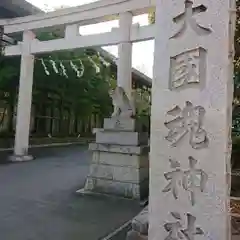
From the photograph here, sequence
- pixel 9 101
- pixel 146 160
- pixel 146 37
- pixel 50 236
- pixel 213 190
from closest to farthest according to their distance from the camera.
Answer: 1. pixel 213 190
2. pixel 50 236
3. pixel 146 160
4. pixel 146 37
5. pixel 9 101

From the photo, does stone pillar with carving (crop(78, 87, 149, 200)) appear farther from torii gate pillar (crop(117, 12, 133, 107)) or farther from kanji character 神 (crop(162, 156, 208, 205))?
kanji character 神 (crop(162, 156, 208, 205))

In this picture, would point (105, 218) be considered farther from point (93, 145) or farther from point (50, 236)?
point (93, 145)

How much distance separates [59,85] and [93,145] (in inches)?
364

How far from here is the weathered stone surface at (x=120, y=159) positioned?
6676mm

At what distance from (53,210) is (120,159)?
1.88 metres

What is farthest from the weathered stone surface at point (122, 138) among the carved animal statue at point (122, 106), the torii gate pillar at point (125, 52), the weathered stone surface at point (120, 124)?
the torii gate pillar at point (125, 52)

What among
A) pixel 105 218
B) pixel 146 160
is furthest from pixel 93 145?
pixel 105 218

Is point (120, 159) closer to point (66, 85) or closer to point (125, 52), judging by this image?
point (125, 52)

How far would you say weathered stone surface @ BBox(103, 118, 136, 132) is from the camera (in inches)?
270

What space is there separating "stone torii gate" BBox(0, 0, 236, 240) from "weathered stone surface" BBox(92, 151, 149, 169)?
4.30m

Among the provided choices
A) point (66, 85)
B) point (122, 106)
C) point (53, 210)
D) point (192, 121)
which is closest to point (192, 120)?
point (192, 121)

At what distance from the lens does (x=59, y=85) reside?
15.8 m

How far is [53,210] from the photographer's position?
5379 mm

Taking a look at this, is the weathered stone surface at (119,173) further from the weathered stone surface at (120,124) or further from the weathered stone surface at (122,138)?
the weathered stone surface at (120,124)
